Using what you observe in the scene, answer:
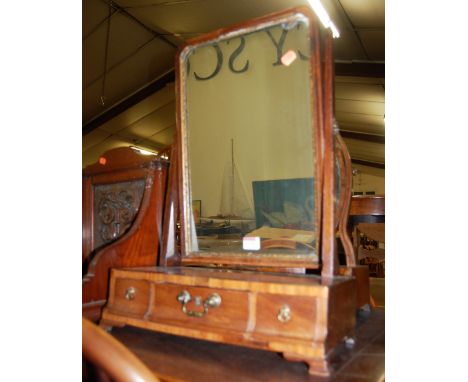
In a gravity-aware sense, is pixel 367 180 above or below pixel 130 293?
above

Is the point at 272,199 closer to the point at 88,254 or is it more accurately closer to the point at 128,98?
the point at 88,254

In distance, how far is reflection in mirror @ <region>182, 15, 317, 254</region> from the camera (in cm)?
95

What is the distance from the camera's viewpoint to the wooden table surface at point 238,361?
67 cm

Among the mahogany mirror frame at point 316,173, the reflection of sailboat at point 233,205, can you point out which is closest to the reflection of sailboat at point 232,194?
the reflection of sailboat at point 233,205

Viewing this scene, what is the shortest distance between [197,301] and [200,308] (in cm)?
2

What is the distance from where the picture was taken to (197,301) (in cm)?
82

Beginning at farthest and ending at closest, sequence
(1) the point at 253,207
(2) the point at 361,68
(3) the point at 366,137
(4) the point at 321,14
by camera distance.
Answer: (3) the point at 366,137 → (2) the point at 361,68 → (4) the point at 321,14 → (1) the point at 253,207

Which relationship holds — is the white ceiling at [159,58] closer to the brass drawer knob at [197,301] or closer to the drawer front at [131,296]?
the drawer front at [131,296]

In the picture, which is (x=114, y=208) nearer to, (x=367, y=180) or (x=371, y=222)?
(x=371, y=222)

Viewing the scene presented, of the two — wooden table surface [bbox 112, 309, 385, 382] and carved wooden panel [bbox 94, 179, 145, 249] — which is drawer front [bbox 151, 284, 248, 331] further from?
carved wooden panel [bbox 94, 179, 145, 249]

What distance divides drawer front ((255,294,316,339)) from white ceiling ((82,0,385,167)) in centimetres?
218

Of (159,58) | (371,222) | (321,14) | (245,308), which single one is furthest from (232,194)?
(159,58)
